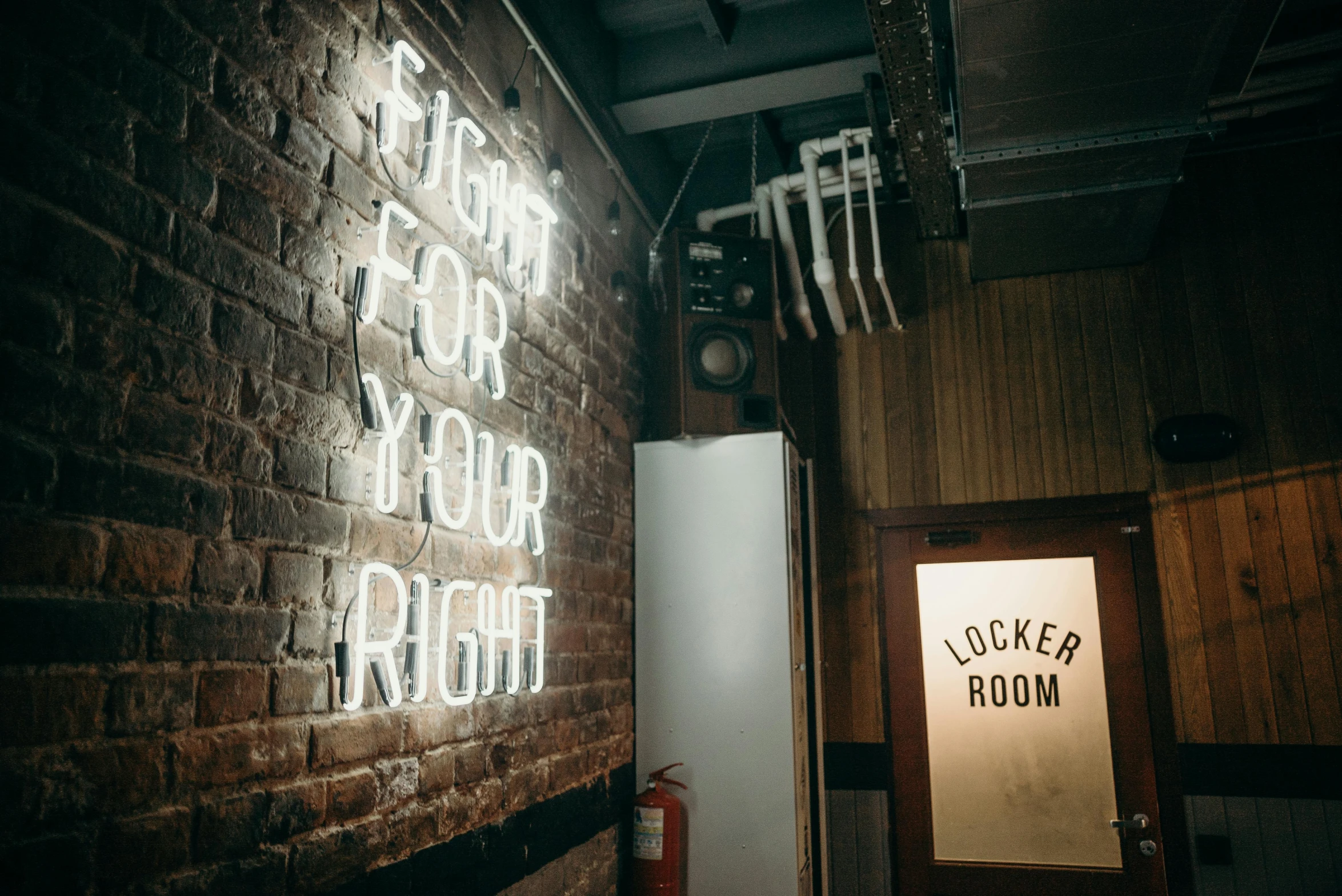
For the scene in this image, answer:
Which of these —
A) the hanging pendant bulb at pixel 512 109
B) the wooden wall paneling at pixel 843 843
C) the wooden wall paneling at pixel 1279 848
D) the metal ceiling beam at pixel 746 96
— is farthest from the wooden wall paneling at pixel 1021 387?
the hanging pendant bulb at pixel 512 109

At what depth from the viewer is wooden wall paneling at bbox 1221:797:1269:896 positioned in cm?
349

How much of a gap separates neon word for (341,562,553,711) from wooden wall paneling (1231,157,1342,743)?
3.17m

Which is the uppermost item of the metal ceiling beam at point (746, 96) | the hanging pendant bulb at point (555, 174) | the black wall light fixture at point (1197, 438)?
the metal ceiling beam at point (746, 96)

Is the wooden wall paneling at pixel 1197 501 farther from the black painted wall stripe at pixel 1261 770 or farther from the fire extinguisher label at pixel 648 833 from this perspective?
the fire extinguisher label at pixel 648 833

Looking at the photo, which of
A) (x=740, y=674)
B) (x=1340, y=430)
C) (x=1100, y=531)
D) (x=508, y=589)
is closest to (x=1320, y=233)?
(x=1340, y=430)

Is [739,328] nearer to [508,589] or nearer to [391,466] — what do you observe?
[508,589]

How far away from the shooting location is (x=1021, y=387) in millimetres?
4188

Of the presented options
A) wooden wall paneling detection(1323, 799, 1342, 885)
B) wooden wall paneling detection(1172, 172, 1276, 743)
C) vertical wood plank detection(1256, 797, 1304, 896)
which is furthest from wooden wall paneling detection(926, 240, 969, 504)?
wooden wall paneling detection(1323, 799, 1342, 885)

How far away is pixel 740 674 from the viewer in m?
3.34

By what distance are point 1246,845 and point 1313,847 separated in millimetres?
236

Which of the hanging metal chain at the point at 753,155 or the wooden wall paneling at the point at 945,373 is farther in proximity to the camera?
the wooden wall paneling at the point at 945,373

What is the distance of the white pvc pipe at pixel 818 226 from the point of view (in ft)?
13.4

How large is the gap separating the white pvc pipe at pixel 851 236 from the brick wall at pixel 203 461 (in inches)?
81.2

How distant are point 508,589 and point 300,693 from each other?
2.71ft
